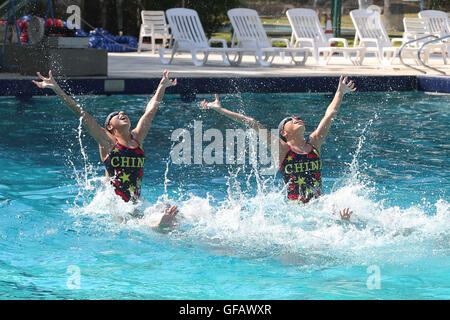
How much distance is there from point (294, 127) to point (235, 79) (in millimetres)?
6273

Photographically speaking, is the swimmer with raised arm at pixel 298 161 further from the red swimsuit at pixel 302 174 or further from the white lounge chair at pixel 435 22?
the white lounge chair at pixel 435 22

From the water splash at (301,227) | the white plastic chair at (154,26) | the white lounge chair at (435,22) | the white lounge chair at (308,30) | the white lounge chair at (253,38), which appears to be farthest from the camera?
the white plastic chair at (154,26)

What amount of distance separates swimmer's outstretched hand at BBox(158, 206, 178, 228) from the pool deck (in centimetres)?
593

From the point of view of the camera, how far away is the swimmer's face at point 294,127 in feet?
17.5

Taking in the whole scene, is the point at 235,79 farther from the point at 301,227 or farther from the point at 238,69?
the point at 301,227

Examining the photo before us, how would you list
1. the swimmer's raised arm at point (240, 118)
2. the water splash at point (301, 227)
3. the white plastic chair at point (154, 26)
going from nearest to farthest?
1. the water splash at point (301, 227)
2. the swimmer's raised arm at point (240, 118)
3. the white plastic chair at point (154, 26)

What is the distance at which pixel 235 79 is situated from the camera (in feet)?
37.8

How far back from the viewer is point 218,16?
21531mm

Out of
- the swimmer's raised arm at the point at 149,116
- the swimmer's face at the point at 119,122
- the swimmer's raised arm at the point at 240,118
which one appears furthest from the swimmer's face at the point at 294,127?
the swimmer's face at the point at 119,122

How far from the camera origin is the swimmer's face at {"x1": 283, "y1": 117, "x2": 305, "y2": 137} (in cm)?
534

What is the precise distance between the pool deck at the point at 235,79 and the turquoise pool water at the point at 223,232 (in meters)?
2.16

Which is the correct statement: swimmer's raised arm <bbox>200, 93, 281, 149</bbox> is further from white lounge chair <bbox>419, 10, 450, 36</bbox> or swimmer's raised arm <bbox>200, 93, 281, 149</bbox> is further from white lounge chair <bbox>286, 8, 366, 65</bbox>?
white lounge chair <bbox>419, 10, 450, 36</bbox>
